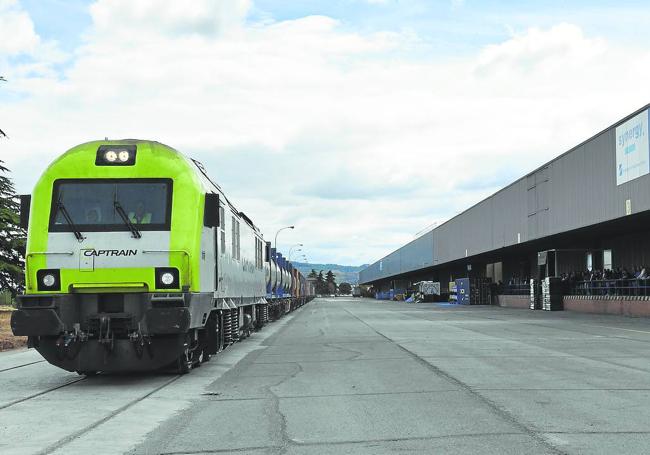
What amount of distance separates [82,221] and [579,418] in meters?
7.74

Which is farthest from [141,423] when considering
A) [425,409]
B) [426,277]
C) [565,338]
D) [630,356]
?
[426,277]

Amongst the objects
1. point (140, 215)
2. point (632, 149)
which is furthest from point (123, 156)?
point (632, 149)

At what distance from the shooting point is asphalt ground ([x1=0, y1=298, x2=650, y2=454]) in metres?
7.13

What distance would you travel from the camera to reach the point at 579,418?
824cm

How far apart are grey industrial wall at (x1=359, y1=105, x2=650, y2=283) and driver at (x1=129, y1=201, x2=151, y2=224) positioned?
23527mm

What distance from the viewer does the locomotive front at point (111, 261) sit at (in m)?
11.4

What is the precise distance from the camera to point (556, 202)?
138ft

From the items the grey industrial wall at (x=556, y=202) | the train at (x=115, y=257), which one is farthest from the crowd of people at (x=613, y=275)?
the train at (x=115, y=257)

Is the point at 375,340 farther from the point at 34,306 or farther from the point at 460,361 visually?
the point at 34,306

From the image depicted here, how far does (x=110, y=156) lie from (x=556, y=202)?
33.6 m

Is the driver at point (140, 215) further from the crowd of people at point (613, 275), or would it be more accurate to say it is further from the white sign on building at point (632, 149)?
the crowd of people at point (613, 275)

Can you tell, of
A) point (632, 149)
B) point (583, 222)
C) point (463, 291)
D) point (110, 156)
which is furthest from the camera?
point (463, 291)

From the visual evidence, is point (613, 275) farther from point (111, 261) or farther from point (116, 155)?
point (111, 261)

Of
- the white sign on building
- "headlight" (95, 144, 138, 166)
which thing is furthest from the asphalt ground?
the white sign on building
